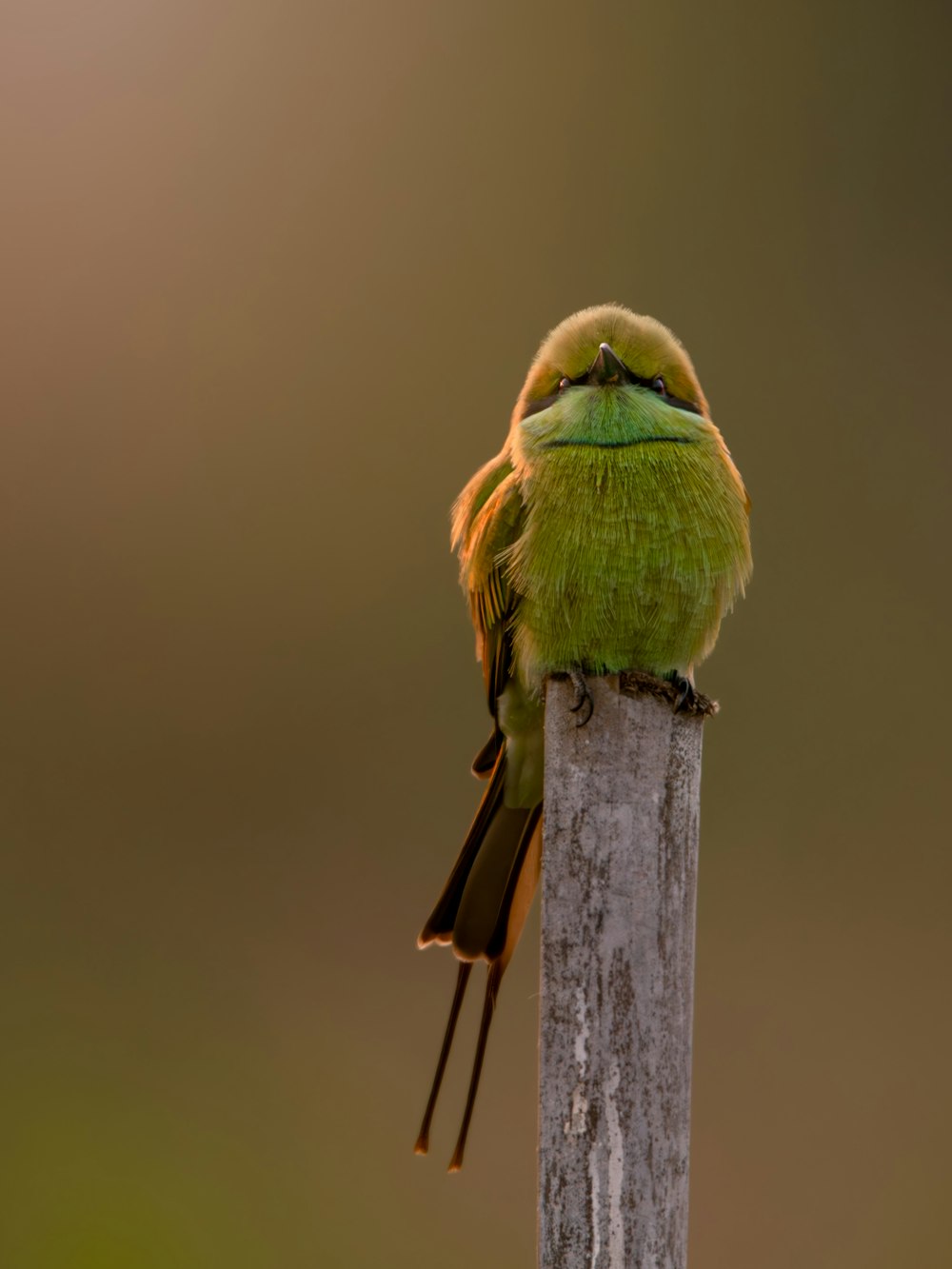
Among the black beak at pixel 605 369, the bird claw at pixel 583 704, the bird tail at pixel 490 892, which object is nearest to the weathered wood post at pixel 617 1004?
the bird claw at pixel 583 704

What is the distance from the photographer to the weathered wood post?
1320mm

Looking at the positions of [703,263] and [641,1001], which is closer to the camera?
[641,1001]

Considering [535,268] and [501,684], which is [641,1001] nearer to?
[501,684]

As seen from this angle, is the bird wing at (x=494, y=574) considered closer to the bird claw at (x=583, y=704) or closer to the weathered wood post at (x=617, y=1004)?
the bird claw at (x=583, y=704)

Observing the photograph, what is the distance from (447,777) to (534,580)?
2065 mm

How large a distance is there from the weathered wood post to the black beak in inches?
29.4

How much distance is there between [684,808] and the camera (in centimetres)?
145

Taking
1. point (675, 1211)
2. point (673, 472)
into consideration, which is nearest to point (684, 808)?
point (675, 1211)

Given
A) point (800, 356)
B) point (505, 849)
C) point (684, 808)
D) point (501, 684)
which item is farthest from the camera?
point (800, 356)

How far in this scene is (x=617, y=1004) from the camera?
1.36m

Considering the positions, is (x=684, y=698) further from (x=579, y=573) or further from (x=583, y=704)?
(x=579, y=573)

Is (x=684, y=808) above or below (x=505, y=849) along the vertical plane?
below

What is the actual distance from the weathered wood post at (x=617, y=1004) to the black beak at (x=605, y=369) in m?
0.75

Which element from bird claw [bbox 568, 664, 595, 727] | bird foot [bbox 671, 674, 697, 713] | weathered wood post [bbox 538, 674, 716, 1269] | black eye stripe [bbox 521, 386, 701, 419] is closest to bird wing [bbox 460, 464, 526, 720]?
black eye stripe [bbox 521, 386, 701, 419]
